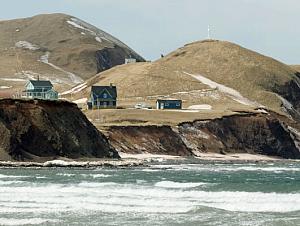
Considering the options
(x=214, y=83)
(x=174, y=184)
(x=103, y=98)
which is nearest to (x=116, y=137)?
(x=103, y=98)

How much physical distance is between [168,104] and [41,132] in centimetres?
6891

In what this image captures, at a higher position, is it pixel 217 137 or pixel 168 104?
pixel 168 104

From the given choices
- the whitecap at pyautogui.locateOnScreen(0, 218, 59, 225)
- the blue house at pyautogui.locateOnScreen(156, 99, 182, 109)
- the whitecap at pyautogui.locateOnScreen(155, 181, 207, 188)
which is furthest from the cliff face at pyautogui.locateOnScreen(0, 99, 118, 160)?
the blue house at pyautogui.locateOnScreen(156, 99, 182, 109)

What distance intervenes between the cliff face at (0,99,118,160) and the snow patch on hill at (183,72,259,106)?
3218 inches

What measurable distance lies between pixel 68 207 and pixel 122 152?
216 feet

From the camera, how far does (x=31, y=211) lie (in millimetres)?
42781

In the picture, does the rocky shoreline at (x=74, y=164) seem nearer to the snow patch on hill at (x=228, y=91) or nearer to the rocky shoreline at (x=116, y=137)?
the rocky shoreline at (x=116, y=137)

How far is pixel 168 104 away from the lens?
15362 centimetres

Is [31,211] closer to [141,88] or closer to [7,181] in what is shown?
[7,181]

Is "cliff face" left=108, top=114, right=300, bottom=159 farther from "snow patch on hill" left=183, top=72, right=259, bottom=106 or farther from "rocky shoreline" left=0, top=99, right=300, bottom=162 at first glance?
"snow patch on hill" left=183, top=72, right=259, bottom=106

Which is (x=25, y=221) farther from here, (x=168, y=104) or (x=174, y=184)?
(x=168, y=104)

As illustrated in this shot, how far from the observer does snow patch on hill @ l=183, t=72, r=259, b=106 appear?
17162 centimetres

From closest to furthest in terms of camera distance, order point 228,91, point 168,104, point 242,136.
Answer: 1. point 242,136
2. point 168,104
3. point 228,91

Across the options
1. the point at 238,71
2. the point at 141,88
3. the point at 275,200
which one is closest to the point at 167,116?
the point at 141,88
